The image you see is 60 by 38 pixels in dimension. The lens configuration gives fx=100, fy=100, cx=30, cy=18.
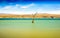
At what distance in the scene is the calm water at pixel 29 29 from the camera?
133 cm

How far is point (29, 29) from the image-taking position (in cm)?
136

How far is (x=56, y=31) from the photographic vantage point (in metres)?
1.33

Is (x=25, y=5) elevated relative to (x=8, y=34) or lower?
elevated

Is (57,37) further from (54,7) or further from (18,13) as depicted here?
(18,13)

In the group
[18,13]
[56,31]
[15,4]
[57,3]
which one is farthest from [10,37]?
[57,3]

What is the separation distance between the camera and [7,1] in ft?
4.46

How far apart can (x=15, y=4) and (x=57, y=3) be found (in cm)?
56

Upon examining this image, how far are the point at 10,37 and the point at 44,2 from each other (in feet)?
2.17

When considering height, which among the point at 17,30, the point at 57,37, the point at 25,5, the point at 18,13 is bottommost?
the point at 57,37

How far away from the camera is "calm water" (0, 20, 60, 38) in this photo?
133cm

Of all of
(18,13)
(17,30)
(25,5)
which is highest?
(25,5)

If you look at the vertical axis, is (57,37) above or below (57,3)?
below

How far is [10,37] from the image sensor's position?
53.3 inches

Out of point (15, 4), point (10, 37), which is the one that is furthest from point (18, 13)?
point (10, 37)
